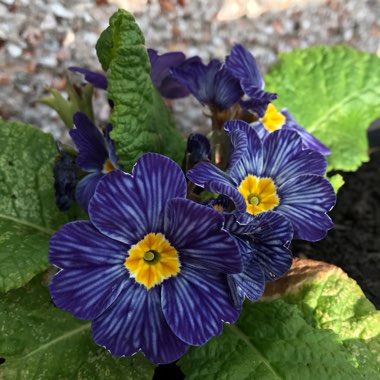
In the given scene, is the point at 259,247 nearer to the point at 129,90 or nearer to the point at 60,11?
the point at 129,90

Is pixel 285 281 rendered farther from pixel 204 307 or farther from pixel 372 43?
pixel 372 43

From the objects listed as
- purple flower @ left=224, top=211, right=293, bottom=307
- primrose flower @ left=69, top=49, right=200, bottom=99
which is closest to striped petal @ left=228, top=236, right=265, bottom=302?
purple flower @ left=224, top=211, right=293, bottom=307

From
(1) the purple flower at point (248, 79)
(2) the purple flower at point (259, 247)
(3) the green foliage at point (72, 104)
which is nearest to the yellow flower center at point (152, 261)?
(2) the purple flower at point (259, 247)

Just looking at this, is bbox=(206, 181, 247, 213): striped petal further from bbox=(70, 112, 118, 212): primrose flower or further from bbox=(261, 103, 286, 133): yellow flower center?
bbox=(261, 103, 286, 133): yellow flower center

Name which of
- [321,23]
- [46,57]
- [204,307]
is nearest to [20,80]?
[46,57]

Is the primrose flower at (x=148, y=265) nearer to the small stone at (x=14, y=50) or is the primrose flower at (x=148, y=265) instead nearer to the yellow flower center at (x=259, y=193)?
the yellow flower center at (x=259, y=193)
